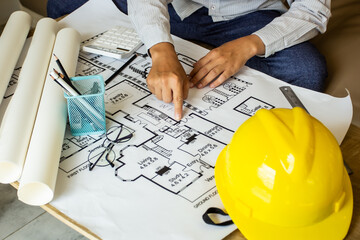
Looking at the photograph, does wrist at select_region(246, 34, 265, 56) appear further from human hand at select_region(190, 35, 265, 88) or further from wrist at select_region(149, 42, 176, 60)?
wrist at select_region(149, 42, 176, 60)

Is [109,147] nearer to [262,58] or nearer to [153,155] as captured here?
[153,155]

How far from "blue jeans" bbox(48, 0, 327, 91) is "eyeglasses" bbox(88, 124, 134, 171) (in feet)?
1.54

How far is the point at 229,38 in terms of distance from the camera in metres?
1.29

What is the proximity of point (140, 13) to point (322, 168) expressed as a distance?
2.27 ft

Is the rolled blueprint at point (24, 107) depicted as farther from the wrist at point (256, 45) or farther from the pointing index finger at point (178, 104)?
the wrist at point (256, 45)

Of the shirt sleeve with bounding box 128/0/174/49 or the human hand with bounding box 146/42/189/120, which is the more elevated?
the shirt sleeve with bounding box 128/0/174/49

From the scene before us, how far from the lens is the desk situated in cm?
69

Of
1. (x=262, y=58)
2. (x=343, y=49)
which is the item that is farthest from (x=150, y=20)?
(x=343, y=49)

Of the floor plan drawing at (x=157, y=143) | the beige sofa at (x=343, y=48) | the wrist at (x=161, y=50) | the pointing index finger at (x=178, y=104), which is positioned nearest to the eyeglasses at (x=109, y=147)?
the floor plan drawing at (x=157, y=143)

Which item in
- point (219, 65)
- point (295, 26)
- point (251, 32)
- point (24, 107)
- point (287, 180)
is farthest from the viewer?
point (251, 32)

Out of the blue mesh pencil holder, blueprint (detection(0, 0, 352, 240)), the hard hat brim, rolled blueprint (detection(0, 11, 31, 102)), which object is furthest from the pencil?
the hard hat brim

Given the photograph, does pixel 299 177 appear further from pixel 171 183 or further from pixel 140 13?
pixel 140 13

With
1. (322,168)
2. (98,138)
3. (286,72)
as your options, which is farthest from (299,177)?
(286,72)

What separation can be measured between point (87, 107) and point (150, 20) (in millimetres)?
373
